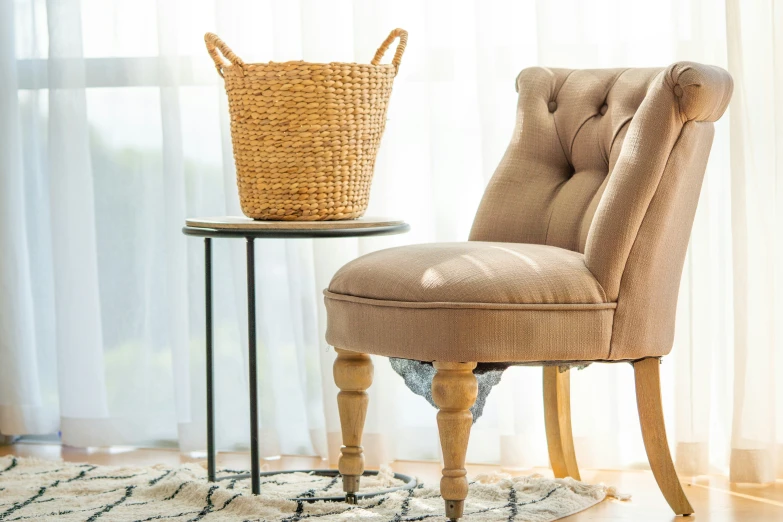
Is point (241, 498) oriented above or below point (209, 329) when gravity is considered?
below

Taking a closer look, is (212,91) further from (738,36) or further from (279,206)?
(738,36)

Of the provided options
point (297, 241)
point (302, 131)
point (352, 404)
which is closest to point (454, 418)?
point (352, 404)

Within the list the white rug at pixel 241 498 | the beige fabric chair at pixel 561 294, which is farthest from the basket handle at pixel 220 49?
the white rug at pixel 241 498

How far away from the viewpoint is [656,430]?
1750mm

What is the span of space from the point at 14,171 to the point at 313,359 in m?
0.88

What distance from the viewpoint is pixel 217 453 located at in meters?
2.41

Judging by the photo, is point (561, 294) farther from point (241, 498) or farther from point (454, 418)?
point (241, 498)

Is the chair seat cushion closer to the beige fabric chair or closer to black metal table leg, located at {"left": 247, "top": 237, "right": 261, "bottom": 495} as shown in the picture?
the beige fabric chair

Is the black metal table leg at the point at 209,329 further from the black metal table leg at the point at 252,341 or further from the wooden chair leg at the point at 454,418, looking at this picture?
the wooden chair leg at the point at 454,418

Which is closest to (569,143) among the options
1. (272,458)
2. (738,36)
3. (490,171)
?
(490,171)

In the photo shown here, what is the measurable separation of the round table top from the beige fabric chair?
55 millimetres

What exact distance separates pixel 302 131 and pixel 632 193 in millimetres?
572

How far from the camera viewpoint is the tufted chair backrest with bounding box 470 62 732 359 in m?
1.60

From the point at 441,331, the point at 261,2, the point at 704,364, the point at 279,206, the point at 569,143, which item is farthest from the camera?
the point at 261,2
